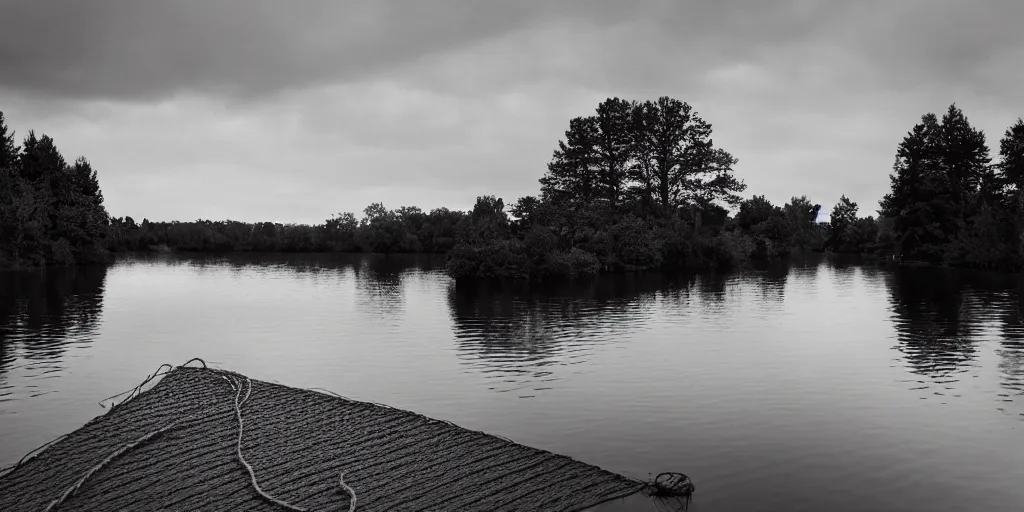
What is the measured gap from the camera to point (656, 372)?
17.2 m

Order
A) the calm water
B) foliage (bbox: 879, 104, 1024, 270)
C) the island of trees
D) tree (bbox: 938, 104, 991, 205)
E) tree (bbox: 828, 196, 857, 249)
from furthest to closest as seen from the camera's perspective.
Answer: tree (bbox: 828, 196, 857, 249) < tree (bbox: 938, 104, 991, 205) < foliage (bbox: 879, 104, 1024, 270) < the island of trees < the calm water

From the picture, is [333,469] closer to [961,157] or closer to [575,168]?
[575,168]

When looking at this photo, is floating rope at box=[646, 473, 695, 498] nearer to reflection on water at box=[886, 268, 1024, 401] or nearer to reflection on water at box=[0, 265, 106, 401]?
reflection on water at box=[886, 268, 1024, 401]

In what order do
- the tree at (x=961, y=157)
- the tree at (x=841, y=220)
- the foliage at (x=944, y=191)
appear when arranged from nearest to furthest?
the foliage at (x=944, y=191), the tree at (x=961, y=157), the tree at (x=841, y=220)

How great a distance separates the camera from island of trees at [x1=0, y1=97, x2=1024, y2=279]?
54.8m

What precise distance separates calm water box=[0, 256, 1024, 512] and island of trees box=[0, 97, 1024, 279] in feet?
55.3

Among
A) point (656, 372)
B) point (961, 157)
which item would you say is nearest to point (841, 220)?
point (961, 157)

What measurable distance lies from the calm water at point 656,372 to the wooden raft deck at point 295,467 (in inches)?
46.7

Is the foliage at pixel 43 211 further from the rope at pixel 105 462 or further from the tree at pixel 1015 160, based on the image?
the tree at pixel 1015 160

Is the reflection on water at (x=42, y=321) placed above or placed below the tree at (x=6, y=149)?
below

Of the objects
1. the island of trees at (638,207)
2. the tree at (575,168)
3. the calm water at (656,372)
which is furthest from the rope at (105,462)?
the tree at (575,168)

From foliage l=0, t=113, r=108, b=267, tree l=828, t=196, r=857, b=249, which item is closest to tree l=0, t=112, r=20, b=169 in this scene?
foliage l=0, t=113, r=108, b=267

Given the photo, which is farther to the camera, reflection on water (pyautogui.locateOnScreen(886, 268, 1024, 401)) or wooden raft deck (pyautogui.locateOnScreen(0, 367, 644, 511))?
reflection on water (pyautogui.locateOnScreen(886, 268, 1024, 401))

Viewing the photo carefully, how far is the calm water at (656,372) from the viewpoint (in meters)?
10.6
